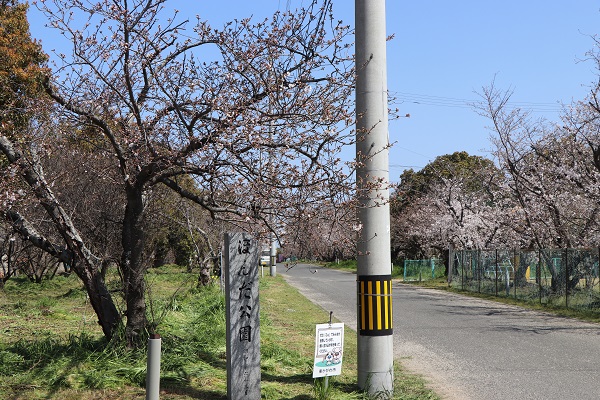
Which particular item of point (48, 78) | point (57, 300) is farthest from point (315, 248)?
point (57, 300)

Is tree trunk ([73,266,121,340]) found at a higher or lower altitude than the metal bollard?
higher

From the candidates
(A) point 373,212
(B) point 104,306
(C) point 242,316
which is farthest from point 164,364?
(A) point 373,212

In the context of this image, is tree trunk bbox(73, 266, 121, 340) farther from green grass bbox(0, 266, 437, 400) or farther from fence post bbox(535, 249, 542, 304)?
fence post bbox(535, 249, 542, 304)

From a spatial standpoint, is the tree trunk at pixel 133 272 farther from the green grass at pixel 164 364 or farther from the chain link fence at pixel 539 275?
the chain link fence at pixel 539 275

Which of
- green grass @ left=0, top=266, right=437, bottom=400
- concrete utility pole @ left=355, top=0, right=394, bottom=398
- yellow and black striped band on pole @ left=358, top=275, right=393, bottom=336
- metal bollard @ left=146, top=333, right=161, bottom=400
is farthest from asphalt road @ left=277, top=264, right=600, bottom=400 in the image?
metal bollard @ left=146, top=333, right=161, bottom=400

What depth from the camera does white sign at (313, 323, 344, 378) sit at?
7488mm

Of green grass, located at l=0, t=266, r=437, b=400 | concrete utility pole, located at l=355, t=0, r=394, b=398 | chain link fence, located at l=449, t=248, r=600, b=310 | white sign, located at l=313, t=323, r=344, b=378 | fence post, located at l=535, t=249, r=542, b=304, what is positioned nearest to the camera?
white sign, located at l=313, t=323, r=344, b=378

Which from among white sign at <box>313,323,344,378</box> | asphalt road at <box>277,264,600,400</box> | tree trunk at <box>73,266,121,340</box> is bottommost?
asphalt road at <box>277,264,600,400</box>

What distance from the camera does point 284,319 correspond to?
661 inches

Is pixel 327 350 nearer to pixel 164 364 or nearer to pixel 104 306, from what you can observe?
pixel 164 364

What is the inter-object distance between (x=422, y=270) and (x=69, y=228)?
34.3m

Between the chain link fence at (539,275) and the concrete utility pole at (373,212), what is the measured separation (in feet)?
43.3

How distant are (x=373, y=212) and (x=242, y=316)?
6.17 feet

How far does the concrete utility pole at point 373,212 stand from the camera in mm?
8047
